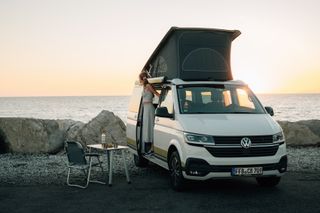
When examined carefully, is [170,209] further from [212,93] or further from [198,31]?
[198,31]

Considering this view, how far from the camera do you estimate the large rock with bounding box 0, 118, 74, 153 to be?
48.3 ft

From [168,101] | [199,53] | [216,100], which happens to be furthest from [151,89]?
[216,100]

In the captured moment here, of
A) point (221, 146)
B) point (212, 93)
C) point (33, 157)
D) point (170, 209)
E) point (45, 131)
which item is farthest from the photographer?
point (45, 131)

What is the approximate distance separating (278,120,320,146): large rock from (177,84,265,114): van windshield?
6.74m

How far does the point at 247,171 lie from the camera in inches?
310

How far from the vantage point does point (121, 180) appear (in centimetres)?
991

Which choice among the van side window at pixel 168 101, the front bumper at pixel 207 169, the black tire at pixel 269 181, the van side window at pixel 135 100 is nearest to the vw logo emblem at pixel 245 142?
the front bumper at pixel 207 169

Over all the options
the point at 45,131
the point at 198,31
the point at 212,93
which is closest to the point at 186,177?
the point at 212,93

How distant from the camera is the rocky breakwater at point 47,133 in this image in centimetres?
1474

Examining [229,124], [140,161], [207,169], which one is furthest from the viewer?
[140,161]

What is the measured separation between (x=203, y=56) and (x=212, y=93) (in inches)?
49.7

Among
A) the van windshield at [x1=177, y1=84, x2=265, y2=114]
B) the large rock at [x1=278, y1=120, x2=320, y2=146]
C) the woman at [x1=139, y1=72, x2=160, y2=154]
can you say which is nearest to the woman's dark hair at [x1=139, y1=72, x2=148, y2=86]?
the woman at [x1=139, y1=72, x2=160, y2=154]

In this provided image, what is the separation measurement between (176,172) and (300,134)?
8616mm

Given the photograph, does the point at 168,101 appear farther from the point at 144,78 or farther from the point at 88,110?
the point at 88,110
